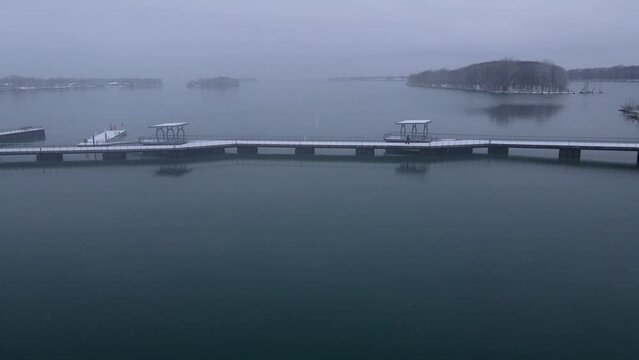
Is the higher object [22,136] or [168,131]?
[168,131]

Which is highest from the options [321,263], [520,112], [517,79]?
[517,79]

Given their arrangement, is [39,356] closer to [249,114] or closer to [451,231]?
[451,231]

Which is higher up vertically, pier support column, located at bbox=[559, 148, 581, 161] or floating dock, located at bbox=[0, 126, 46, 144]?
floating dock, located at bbox=[0, 126, 46, 144]

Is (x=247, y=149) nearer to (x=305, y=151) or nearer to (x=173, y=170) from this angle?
(x=305, y=151)

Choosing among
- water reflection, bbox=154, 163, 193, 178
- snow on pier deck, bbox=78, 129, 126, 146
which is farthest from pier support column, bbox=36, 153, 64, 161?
water reflection, bbox=154, 163, 193, 178

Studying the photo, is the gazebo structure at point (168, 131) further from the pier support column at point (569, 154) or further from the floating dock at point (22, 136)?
the pier support column at point (569, 154)

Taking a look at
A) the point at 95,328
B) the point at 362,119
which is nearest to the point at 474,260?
the point at 95,328

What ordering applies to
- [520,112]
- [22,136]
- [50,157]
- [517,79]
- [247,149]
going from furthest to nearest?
[517,79] → [520,112] → [22,136] → [247,149] → [50,157]

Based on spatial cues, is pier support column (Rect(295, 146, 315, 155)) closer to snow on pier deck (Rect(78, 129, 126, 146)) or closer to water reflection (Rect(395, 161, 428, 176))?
water reflection (Rect(395, 161, 428, 176))

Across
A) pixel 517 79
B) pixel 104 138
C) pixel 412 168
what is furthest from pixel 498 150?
pixel 517 79
